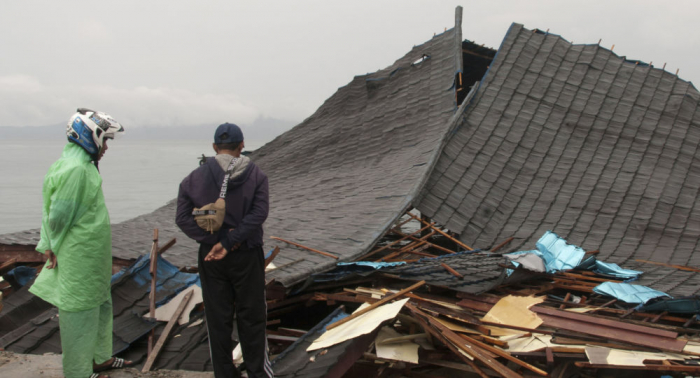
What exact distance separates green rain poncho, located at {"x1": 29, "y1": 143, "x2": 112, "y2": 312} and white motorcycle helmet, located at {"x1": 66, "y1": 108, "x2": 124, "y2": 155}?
0.06m

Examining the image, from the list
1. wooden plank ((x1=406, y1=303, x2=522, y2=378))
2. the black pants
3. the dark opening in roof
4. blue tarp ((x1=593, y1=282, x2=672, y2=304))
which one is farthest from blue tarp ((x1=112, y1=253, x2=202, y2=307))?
the dark opening in roof

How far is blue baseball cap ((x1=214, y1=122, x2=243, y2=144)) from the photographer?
3756 mm

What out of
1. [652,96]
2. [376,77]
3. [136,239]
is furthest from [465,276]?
[376,77]

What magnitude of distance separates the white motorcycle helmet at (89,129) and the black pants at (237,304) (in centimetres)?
112

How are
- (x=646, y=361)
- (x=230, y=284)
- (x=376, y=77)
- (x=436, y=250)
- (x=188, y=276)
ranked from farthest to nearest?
1. (x=376, y=77)
2. (x=436, y=250)
3. (x=188, y=276)
4. (x=646, y=361)
5. (x=230, y=284)

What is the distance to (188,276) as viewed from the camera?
5613mm

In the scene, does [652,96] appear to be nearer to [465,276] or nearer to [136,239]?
[465,276]

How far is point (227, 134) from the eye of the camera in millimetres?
3756

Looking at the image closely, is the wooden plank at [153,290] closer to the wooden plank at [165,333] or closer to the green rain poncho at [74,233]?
the wooden plank at [165,333]

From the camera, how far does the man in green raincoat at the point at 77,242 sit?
3904 millimetres

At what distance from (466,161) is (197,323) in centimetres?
551

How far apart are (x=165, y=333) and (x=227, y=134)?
1908 mm

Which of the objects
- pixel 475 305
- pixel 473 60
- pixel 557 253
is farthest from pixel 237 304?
pixel 473 60

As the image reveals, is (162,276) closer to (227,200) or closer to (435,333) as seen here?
(227,200)
